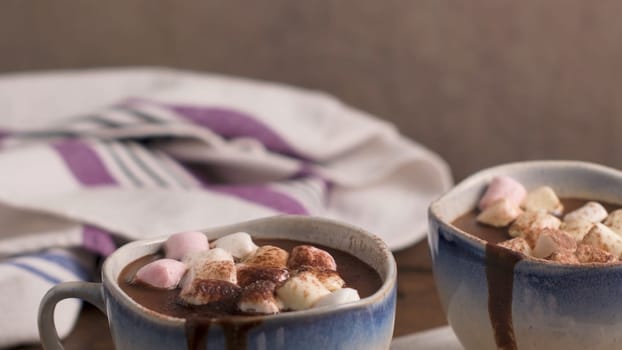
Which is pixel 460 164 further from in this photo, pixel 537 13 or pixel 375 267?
pixel 375 267

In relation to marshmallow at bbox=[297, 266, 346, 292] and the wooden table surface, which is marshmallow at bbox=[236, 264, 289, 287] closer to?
marshmallow at bbox=[297, 266, 346, 292]

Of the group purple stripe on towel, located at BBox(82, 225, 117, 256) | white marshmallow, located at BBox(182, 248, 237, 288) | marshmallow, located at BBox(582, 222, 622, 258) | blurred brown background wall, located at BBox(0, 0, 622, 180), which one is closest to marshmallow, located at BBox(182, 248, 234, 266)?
white marshmallow, located at BBox(182, 248, 237, 288)

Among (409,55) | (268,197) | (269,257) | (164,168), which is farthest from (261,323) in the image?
(409,55)

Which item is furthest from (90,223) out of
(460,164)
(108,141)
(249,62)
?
(460,164)

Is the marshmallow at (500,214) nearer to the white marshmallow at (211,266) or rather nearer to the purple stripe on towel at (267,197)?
the white marshmallow at (211,266)

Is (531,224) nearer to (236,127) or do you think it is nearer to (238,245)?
(238,245)

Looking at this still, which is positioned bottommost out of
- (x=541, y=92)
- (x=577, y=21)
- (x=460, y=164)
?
(x=460, y=164)

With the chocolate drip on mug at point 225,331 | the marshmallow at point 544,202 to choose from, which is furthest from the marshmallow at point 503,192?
the chocolate drip on mug at point 225,331
